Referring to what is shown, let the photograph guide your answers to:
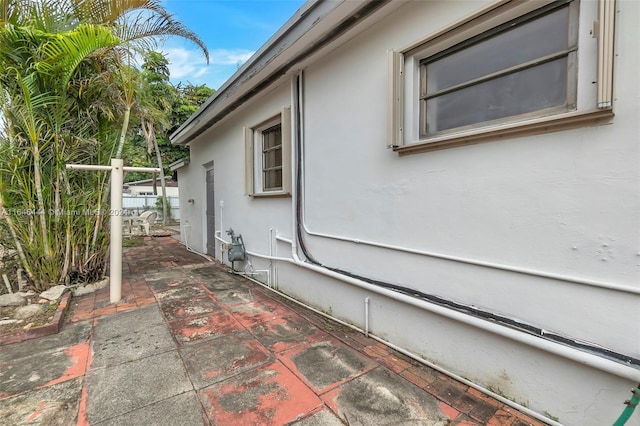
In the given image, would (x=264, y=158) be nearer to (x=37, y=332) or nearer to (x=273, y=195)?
(x=273, y=195)

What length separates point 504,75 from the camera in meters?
1.98

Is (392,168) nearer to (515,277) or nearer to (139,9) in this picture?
(515,277)

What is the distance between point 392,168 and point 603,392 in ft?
6.38

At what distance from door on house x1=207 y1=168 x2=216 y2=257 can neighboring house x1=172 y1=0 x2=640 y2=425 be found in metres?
4.00

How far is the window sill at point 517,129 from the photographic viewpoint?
154 cm

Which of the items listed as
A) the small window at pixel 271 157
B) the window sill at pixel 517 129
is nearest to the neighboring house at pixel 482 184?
the window sill at pixel 517 129

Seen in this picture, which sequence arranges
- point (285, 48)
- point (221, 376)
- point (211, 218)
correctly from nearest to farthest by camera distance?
point (221, 376) < point (285, 48) < point (211, 218)

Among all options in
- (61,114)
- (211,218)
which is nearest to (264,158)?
(61,114)

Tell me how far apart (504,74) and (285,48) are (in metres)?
2.31

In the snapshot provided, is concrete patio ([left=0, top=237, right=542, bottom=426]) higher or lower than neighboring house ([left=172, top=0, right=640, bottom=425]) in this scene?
lower

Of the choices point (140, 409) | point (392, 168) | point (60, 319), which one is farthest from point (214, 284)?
point (392, 168)

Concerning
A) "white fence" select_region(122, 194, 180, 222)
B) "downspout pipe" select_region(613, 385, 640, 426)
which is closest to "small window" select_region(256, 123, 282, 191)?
"downspout pipe" select_region(613, 385, 640, 426)

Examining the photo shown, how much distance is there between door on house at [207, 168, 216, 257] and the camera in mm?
7035

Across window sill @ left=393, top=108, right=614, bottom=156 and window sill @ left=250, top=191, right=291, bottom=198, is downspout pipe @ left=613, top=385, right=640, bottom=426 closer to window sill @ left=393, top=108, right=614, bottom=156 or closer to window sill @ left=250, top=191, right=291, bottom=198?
window sill @ left=393, top=108, right=614, bottom=156
